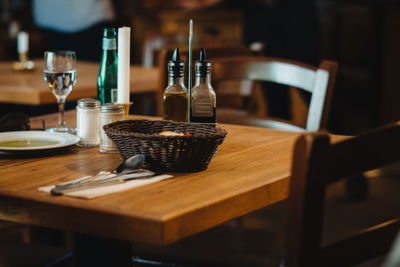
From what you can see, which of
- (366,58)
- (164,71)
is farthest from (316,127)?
(366,58)

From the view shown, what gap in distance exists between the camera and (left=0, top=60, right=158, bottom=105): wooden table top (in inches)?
77.7

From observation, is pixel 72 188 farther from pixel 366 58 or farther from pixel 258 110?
pixel 366 58

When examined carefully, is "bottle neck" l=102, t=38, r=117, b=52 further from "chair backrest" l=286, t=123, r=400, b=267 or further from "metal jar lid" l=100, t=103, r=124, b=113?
"chair backrest" l=286, t=123, r=400, b=267

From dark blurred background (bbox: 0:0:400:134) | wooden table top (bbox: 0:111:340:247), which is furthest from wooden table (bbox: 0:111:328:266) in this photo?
dark blurred background (bbox: 0:0:400:134)

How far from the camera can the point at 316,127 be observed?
152 centimetres

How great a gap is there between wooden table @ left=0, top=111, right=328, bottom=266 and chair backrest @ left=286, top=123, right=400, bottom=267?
0.17 metres

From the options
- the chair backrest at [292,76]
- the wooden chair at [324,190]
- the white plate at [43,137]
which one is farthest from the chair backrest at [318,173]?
the chair backrest at [292,76]

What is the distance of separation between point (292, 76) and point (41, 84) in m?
0.95

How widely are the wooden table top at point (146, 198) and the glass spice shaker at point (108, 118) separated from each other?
0.07 feet

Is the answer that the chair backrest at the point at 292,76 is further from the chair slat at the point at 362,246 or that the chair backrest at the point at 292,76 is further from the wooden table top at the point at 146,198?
the chair slat at the point at 362,246

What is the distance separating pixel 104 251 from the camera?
110 centimetres

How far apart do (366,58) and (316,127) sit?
304 centimetres

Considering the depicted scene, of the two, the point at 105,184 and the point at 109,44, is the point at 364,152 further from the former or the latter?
the point at 109,44

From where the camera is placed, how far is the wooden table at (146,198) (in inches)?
30.4
